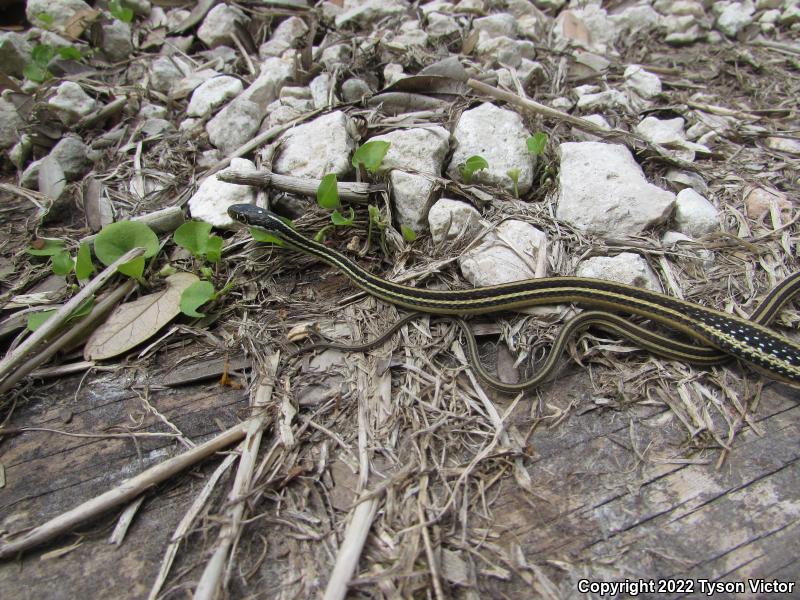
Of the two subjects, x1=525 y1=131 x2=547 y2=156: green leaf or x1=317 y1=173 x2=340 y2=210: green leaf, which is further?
x1=525 y1=131 x2=547 y2=156: green leaf

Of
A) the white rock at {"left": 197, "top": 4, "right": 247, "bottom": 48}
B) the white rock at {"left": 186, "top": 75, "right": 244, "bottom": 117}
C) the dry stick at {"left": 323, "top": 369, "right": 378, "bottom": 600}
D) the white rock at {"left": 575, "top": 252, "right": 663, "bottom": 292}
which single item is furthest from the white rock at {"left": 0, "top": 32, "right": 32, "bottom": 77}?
the white rock at {"left": 575, "top": 252, "right": 663, "bottom": 292}

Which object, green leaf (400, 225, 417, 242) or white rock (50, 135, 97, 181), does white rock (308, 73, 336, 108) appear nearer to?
green leaf (400, 225, 417, 242)

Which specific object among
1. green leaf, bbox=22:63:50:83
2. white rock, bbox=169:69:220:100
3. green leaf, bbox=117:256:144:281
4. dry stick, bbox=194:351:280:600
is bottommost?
dry stick, bbox=194:351:280:600

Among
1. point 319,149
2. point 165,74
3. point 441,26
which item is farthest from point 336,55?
point 165,74

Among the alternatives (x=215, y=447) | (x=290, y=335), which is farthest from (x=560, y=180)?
(x=215, y=447)

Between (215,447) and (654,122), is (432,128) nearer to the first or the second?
(654,122)

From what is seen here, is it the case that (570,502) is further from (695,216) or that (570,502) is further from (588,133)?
(588,133)
